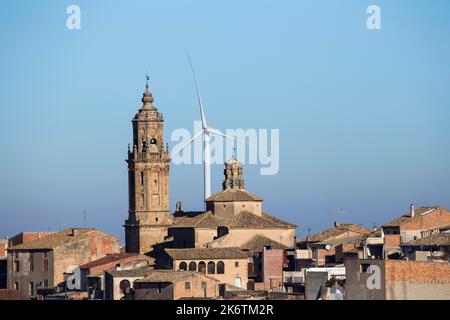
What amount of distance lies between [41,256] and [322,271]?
26808 mm

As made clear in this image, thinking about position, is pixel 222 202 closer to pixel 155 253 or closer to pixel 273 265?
pixel 155 253

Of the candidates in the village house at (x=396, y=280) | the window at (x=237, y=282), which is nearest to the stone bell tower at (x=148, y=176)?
the window at (x=237, y=282)

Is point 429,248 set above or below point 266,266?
above

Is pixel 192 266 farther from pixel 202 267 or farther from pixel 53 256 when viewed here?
pixel 53 256

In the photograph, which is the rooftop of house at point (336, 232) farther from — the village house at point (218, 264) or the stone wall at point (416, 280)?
the stone wall at point (416, 280)

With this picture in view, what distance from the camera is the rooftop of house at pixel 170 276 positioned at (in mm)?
83188

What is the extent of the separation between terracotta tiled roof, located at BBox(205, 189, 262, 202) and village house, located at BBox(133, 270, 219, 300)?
19.5 metres

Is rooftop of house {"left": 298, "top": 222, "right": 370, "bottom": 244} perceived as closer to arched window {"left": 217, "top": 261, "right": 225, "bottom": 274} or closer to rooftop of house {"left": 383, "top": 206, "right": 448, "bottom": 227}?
rooftop of house {"left": 383, "top": 206, "right": 448, "bottom": 227}

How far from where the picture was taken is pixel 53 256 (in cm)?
10156

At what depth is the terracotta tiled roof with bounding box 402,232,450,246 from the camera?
85.4 metres

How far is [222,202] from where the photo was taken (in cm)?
10488

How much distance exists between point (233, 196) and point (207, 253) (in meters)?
11.8

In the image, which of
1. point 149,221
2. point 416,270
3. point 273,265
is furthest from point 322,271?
point 149,221

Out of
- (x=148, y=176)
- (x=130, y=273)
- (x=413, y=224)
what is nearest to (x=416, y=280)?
(x=130, y=273)
